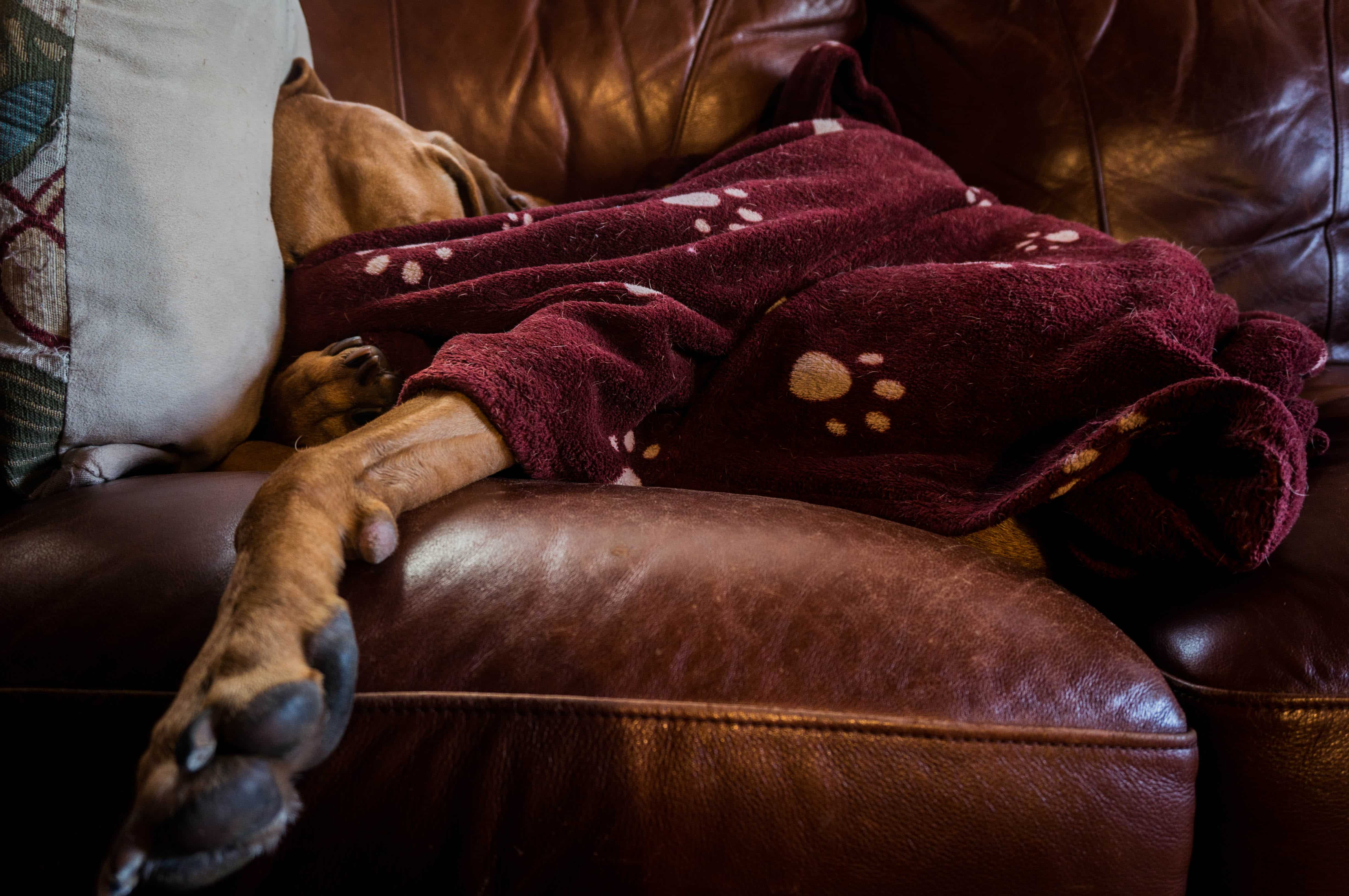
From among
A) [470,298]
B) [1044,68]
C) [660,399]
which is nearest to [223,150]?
[470,298]

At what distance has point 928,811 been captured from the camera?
460mm

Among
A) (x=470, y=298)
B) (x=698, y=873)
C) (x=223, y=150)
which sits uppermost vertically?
(x=223, y=150)

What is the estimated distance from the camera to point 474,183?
1.26 meters

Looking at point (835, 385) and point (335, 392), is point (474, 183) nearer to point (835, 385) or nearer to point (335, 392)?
point (335, 392)

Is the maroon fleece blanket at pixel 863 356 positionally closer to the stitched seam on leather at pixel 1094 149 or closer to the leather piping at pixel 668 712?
the leather piping at pixel 668 712

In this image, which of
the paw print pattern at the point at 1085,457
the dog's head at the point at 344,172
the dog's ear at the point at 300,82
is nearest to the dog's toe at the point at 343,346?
the dog's head at the point at 344,172

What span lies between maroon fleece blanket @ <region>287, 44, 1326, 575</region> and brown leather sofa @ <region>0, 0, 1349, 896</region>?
0.09 meters

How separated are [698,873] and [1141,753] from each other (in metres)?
0.32

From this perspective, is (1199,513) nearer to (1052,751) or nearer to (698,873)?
(1052,751)

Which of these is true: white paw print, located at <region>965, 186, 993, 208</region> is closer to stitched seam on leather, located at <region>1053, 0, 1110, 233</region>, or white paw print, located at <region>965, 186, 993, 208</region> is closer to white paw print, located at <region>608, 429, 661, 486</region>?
stitched seam on leather, located at <region>1053, 0, 1110, 233</region>

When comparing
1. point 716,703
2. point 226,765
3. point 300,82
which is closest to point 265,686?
point 226,765

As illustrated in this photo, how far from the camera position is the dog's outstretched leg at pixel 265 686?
0.36 m

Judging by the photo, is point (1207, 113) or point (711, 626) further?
point (1207, 113)

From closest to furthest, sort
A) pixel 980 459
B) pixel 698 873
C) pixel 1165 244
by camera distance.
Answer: pixel 698 873 < pixel 980 459 < pixel 1165 244
